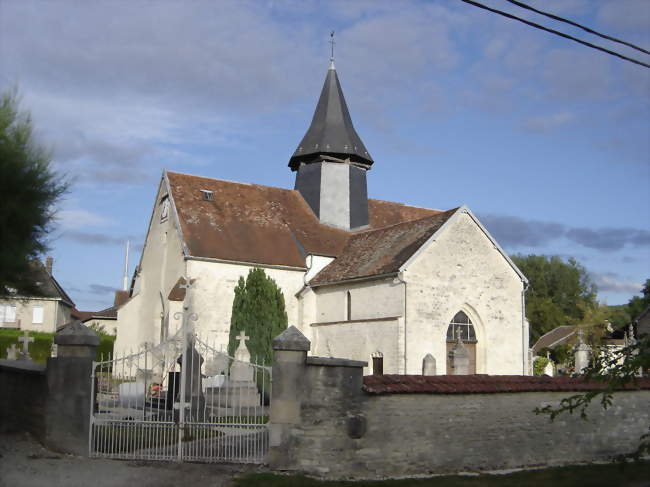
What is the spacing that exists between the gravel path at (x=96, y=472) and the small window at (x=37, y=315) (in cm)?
3895

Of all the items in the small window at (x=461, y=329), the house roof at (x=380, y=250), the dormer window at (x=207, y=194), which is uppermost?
the dormer window at (x=207, y=194)

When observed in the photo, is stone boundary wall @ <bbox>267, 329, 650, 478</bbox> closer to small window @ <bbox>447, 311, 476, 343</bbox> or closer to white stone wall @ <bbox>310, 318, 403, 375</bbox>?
white stone wall @ <bbox>310, 318, 403, 375</bbox>

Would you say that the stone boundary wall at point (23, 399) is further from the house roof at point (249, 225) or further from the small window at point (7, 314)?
the small window at point (7, 314)

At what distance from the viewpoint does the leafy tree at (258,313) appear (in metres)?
26.3

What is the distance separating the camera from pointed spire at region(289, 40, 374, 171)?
1292 inches

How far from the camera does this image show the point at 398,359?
2430 centimetres

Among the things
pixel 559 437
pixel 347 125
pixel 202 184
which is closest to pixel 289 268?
pixel 202 184

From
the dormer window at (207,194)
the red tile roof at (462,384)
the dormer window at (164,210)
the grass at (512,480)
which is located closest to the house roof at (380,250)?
the dormer window at (207,194)

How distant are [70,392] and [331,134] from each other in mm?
23066

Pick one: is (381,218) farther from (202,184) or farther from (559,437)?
(559,437)

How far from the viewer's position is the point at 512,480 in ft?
36.3

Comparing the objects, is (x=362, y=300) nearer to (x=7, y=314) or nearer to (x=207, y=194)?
(x=207, y=194)

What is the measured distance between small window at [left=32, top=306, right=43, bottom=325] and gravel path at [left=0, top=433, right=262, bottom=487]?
38.9 metres

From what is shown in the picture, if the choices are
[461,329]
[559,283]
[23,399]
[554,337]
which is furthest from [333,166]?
[559,283]
